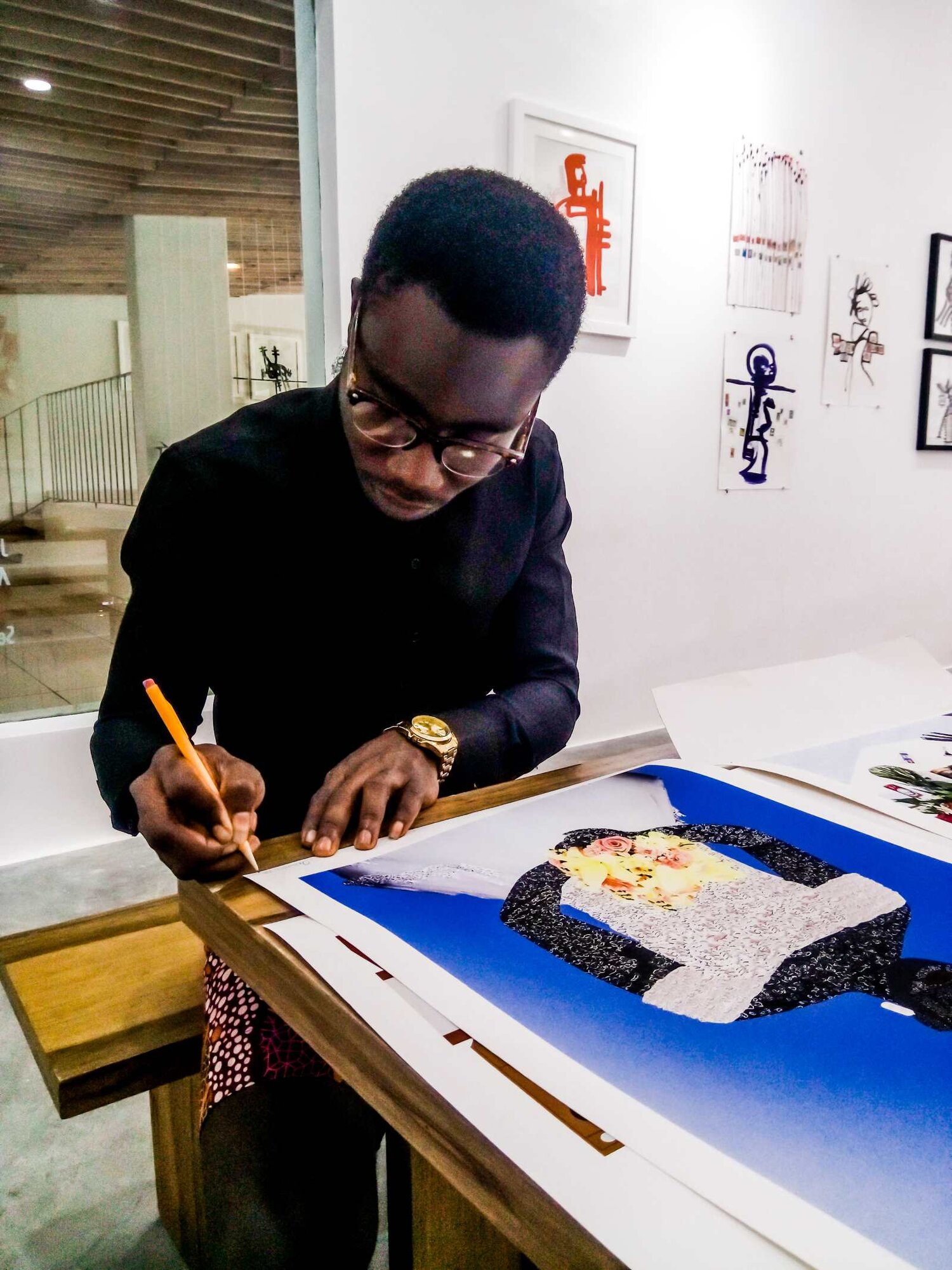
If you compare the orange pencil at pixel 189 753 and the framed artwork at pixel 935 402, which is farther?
the framed artwork at pixel 935 402

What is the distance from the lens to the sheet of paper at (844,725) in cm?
75

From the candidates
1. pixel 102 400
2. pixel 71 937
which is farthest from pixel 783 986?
pixel 102 400

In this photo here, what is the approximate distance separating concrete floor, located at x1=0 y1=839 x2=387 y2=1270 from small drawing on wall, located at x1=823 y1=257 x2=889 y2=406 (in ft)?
9.60

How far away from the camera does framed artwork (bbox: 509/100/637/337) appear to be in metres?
2.33

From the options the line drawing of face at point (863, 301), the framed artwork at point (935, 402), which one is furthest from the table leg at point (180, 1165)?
the framed artwork at point (935, 402)

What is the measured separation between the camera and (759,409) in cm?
297

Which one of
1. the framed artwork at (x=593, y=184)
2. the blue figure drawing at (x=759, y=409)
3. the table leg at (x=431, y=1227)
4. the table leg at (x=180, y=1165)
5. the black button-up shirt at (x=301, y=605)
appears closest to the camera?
the table leg at (x=431, y=1227)

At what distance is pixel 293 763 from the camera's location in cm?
91

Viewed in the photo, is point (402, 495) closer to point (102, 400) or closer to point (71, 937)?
point (71, 937)

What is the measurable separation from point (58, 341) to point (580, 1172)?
7.64 ft

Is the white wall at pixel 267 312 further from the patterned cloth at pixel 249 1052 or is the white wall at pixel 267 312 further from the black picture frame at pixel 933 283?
the black picture frame at pixel 933 283

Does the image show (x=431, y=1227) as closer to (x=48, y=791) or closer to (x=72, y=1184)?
(x=72, y=1184)

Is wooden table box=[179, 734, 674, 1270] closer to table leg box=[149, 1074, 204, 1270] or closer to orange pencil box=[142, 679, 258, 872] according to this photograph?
orange pencil box=[142, 679, 258, 872]

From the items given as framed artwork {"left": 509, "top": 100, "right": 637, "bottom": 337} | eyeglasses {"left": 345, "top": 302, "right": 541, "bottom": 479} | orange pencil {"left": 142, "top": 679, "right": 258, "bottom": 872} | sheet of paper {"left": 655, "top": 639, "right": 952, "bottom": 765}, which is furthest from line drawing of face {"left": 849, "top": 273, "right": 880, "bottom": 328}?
orange pencil {"left": 142, "top": 679, "right": 258, "bottom": 872}
